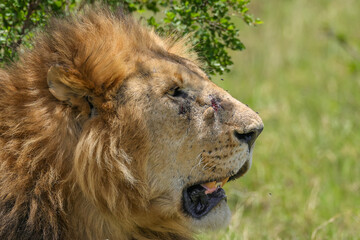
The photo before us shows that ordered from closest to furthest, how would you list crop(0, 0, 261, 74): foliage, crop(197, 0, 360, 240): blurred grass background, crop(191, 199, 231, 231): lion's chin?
crop(191, 199, 231, 231): lion's chin < crop(0, 0, 261, 74): foliage < crop(197, 0, 360, 240): blurred grass background

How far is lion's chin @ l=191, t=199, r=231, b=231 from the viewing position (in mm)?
3066

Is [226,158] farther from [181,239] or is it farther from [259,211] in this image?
[259,211]

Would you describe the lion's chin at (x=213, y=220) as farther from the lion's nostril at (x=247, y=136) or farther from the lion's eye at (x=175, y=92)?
the lion's eye at (x=175, y=92)

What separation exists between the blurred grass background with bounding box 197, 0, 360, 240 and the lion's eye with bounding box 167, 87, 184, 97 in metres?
1.12

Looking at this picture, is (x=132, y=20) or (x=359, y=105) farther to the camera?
(x=359, y=105)

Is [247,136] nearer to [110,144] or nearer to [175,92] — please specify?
[175,92]

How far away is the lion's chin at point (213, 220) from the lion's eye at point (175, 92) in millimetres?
595

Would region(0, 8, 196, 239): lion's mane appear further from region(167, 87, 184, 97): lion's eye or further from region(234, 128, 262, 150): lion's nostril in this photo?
region(234, 128, 262, 150): lion's nostril

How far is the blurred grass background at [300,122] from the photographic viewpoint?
5355mm

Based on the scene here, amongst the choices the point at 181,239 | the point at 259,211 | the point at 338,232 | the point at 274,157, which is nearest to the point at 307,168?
the point at 274,157

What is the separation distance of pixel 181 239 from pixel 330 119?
4.82 meters

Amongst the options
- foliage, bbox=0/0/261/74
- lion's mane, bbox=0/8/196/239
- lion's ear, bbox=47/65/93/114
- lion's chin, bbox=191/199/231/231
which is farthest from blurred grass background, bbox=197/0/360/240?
lion's ear, bbox=47/65/93/114

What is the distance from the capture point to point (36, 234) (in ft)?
9.44

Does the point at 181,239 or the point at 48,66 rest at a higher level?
the point at 48,66
